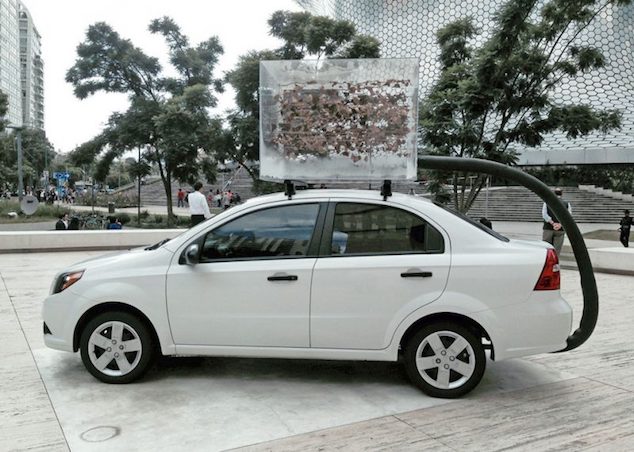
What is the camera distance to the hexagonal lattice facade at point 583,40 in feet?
135

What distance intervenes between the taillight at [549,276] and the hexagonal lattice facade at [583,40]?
113 feet

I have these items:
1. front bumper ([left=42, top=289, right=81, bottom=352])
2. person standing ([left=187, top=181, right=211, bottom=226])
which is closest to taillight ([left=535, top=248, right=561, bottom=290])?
front bumper ([left=42, top=289, right=81, bottom=352])

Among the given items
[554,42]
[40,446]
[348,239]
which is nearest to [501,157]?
[554,42]

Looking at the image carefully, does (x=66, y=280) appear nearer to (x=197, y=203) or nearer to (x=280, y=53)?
(x=197, y=203)

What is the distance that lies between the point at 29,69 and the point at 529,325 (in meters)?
180

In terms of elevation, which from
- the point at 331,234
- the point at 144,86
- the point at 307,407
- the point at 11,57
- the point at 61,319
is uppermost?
the point at 11,57

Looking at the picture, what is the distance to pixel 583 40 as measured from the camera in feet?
121

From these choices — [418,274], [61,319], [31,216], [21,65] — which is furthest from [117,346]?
[21,65]

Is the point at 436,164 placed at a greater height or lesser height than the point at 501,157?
lesser

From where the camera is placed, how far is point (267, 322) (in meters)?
4.31

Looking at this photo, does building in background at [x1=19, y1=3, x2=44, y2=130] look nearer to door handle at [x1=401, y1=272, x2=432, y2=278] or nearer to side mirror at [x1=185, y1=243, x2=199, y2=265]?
side mirror at [x1=185, y1=243, x2=199, y2=265]

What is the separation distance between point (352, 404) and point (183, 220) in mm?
24978

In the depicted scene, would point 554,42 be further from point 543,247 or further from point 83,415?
point 83,415

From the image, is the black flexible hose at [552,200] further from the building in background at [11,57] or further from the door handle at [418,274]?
the building in background at [11,57]
